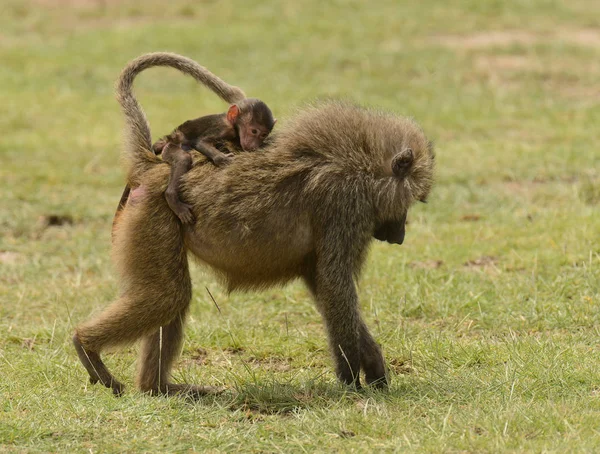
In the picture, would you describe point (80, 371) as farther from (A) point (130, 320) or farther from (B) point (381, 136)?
(B) point (381, 136)

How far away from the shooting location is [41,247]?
7973 millimetres

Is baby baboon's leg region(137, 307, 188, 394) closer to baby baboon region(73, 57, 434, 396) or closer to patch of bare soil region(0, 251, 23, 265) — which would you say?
baby baboon region(73, 57, 434, 396)

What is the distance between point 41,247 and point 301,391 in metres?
3.45

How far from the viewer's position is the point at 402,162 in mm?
5148

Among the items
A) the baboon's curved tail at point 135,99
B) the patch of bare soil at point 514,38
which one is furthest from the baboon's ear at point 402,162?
the patch of bare soil at point 514,38

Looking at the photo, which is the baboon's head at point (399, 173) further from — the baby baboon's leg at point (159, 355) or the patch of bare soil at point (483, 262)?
the patch of bare soil at point (483, 262)

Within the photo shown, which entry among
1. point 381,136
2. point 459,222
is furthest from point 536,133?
point 381,136

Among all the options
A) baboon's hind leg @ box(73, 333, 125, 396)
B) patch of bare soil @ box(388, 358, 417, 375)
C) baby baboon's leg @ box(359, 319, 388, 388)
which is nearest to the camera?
baboon's hind leg @ box(73, 333, 125, 396)

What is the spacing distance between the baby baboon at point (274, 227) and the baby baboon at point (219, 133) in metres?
0.06

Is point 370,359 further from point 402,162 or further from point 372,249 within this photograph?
point 372,249

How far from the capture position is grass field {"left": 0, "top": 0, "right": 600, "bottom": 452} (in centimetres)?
464

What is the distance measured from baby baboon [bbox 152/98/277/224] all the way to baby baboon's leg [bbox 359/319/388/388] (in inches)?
42.3

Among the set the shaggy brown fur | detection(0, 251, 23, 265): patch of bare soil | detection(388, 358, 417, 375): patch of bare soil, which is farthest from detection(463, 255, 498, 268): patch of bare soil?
detection(0, 251, 23, 265): patch of bare soil

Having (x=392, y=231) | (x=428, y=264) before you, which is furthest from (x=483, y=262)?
(x=392, y=231)
